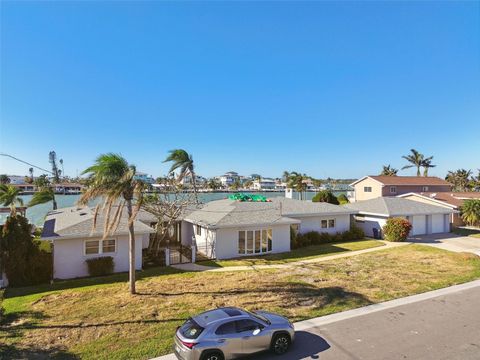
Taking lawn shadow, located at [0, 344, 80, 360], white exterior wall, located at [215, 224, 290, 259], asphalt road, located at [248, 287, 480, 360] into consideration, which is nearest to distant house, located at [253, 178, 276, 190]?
white exterior wall, located at [215, 224, 290, 259]

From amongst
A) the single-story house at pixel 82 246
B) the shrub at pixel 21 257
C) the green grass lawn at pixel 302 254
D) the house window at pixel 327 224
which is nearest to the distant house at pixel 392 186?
the green grass lawn at pixel 302 254

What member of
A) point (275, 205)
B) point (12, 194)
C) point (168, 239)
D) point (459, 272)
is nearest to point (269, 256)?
point (275, 205)

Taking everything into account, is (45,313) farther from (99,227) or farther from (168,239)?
(168,239)

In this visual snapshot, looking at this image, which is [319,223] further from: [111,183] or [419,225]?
[111,183]

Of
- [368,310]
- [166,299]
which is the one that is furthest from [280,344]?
[166,299]

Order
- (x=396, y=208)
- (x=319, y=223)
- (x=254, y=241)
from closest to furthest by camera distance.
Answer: (x=254, y=241) → (x=319, y=223) → (x=396, y=208)

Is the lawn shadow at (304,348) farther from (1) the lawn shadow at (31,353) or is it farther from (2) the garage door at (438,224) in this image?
(2) the garage door at (438,224)


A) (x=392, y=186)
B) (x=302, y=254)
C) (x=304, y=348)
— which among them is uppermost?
(x=392, y=186)
